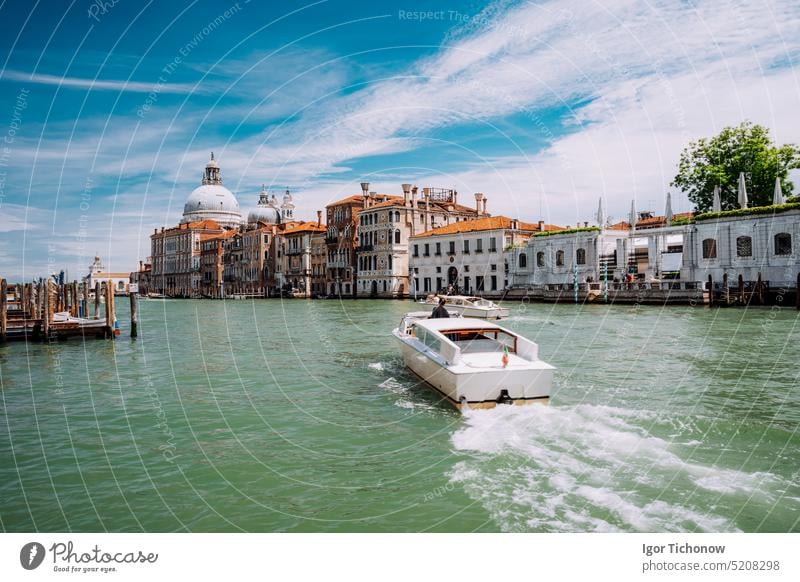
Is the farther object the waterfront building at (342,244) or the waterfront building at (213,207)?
the waterfront building at (213,207)

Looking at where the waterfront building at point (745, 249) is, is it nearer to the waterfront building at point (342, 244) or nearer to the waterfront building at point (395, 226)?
the waterfront building at point (395, 226)

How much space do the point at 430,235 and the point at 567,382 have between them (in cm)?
5894

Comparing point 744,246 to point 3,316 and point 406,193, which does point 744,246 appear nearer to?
point 406,193

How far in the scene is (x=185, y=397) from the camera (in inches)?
509

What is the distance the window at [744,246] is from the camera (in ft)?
138

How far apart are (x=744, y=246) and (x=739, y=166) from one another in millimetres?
8652

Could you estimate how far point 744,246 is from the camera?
42344mm

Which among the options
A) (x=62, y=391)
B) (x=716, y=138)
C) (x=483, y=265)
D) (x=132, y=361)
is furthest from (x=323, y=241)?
(x=62, y=391)

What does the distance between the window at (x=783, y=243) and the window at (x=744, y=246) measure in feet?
5.34

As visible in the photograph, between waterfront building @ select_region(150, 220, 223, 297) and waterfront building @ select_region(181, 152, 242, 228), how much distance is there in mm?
2789
